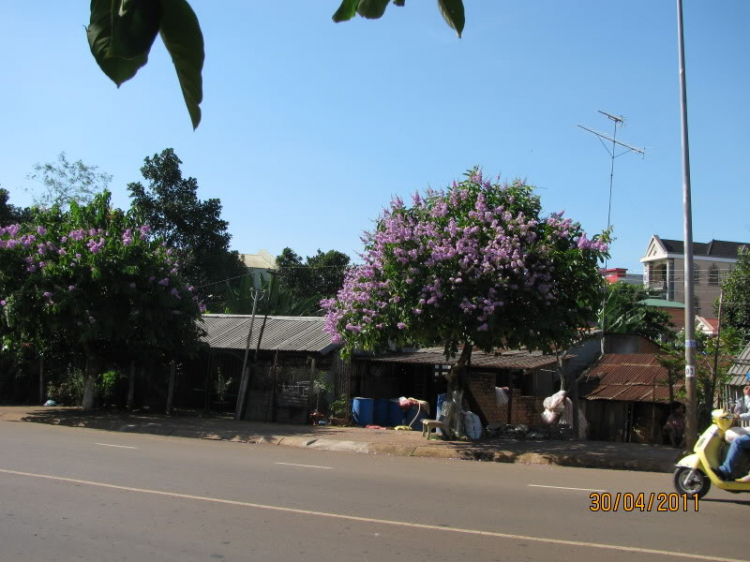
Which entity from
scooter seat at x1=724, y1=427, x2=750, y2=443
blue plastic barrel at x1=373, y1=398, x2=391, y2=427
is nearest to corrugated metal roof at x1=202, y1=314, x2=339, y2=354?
blue plastic barrel at x1=373, y1=398, x2=391, y2=427

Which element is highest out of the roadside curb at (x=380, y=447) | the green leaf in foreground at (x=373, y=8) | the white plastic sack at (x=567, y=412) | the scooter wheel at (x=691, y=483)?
the green leaf in foreground at (x=373, y=8)

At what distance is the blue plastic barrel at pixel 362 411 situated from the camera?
21125mm

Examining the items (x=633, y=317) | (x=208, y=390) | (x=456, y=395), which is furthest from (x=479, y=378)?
(x=633, y=317)

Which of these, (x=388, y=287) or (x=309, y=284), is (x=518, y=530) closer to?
(x=388, y=287)

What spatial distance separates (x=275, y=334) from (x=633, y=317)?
17156 mm

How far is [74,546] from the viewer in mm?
6223

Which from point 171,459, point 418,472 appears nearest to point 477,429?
point 418,472

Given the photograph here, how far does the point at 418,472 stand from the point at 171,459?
13.6 feet

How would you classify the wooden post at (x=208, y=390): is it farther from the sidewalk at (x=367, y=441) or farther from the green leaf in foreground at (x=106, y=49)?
the green leaf in foreground at (x=106, y=49)

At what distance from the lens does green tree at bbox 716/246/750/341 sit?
28.9 m

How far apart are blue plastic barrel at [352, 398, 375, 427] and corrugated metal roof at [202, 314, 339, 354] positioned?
1844 mm

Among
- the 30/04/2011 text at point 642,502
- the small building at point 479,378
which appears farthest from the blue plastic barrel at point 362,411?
the 30/04/2011 text at point 642,502

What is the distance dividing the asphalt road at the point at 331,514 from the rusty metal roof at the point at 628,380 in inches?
190

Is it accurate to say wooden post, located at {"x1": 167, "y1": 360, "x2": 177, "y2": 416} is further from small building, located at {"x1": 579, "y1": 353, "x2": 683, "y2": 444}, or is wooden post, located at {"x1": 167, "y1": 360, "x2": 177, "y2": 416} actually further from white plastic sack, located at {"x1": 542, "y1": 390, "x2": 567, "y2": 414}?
small building, located at {"x1": 579, "y1": 353, "x2": 683, "y2": 444}
